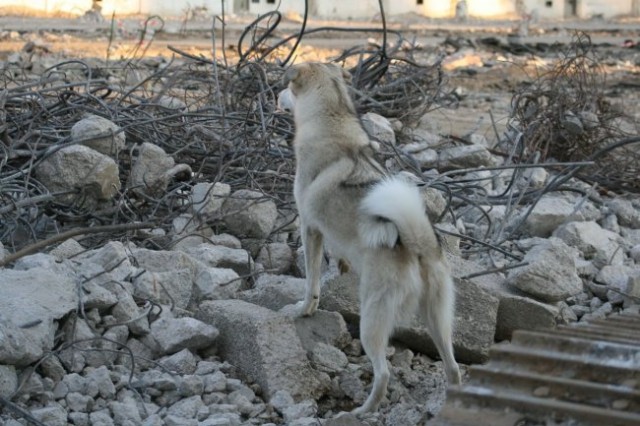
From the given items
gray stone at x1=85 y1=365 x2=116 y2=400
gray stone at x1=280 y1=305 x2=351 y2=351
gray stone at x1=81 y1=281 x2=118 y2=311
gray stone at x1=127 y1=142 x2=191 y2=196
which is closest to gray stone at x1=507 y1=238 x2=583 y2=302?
gray stone at x1=280 y1=305 x2=351 y2=351

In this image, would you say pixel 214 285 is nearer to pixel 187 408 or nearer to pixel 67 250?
pixel 67 250

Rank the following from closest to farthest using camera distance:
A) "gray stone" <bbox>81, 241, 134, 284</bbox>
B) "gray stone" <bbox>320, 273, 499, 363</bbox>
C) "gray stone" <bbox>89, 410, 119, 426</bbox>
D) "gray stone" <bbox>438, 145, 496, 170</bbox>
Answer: "gray stone" <bbox>89, 410, 119, 426</bbox>
"gray stone" <bbox>81, 241, 134, 284</bbox>
"gray stone" <bbox>320, 273, 499, 363</bbox>
"gray stone" <bbox>438, 145, 496, 170</bbox>

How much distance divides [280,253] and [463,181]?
1.70 m

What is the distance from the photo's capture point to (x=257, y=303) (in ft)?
22.5

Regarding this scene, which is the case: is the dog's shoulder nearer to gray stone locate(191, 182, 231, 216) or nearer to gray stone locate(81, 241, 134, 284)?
gray stone locate(81, 241, 134, 284)

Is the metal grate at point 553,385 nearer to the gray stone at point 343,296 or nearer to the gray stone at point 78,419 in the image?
the gray stone at point 78,419

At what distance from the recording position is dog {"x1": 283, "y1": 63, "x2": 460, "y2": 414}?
5488mm

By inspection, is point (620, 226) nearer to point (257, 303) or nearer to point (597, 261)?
point (597, 261)

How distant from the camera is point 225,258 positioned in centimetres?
742

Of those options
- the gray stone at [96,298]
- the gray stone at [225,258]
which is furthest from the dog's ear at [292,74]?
the gray stone at [96,298]

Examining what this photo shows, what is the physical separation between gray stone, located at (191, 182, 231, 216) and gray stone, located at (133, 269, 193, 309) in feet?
5.13

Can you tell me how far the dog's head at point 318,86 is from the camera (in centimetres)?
653

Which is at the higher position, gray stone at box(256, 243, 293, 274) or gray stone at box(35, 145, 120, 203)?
gray stone at box(35, 145, 120, 203)

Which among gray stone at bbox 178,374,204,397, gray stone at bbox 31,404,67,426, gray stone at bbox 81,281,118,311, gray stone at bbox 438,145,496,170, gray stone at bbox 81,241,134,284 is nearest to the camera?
gray stone at bbox 31,404,67,426
